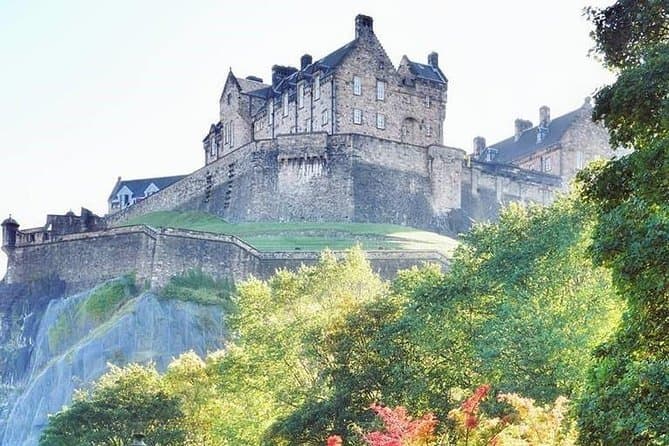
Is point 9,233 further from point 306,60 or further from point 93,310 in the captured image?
point 306,60

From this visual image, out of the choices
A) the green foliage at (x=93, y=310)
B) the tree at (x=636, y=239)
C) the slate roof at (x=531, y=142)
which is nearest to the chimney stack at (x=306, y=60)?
the slate roof at (x=531, y=142)

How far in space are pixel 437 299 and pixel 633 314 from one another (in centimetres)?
1688

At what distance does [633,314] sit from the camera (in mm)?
13172

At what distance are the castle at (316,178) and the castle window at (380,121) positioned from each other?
101 mm

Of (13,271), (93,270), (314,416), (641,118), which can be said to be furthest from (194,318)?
(641,118)

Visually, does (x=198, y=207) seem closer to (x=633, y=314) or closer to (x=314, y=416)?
(x=314, y=416)

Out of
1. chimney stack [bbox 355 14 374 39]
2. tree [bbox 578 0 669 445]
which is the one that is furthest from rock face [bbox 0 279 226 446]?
tree [bbox 578 0 669 445]

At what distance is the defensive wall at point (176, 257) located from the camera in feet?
200

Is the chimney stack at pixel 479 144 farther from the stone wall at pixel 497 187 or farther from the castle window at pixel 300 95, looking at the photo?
Result: the castle window at pixel 300 95

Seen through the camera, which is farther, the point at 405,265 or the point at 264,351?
the point at 405,265

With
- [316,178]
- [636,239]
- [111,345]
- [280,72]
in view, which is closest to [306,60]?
[280,72]

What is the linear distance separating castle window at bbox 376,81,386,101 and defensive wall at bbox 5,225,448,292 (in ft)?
63.6

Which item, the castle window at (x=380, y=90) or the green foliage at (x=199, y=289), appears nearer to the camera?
the green foliage at (x=199, y=289)

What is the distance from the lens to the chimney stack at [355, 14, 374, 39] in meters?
77.7
